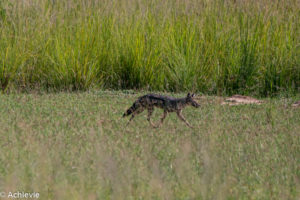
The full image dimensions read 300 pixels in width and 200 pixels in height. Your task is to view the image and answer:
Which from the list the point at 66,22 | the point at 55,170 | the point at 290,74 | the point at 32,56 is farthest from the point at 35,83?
the point at 55,170

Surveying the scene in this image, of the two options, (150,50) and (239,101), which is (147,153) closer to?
(239,101)

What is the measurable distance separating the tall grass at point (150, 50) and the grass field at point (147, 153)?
5.54 feet

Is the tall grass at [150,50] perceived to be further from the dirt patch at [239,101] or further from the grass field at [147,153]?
the grass field at [147,153]

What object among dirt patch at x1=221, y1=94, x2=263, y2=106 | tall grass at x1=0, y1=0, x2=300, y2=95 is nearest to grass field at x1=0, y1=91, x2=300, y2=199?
dirt patch at x1=221, y1=94, x2=263, y2=106

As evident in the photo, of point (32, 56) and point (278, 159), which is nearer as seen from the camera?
point (278, 159)

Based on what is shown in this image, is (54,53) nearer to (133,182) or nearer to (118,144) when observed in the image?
(118,144)

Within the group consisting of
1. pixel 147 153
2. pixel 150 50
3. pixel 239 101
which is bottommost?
pixel 147 153

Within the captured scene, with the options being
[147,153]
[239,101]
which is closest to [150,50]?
[239,101]

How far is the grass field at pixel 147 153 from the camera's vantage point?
3934 mm

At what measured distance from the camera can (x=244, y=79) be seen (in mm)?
9445

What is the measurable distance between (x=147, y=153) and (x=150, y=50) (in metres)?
4.95

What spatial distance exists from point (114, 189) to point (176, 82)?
563cm

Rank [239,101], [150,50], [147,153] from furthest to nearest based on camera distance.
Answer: [150,50], [239,101], [147,153]

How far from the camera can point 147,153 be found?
15.9 feet
